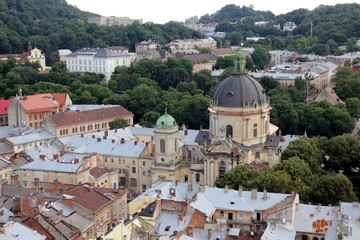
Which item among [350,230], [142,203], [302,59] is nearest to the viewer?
[350,230]

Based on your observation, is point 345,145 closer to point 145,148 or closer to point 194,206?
point 145,148

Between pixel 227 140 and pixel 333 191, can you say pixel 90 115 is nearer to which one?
pixel 227 140

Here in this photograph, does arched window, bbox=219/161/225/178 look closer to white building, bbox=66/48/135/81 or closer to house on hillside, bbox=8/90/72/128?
house on hillside, bbox=8/90/72/128

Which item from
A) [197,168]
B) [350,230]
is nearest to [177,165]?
[197,168]

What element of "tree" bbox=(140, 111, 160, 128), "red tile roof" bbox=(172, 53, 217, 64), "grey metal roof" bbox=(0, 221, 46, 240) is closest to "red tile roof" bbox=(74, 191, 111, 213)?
"grey metal roof" bbox=(0, 221, 46, 240)

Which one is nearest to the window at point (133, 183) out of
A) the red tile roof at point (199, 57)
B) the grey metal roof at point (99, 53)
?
the grey metal roof at point (99, 53)

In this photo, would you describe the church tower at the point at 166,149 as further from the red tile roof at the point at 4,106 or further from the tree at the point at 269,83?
the tree at the point at 269,83
